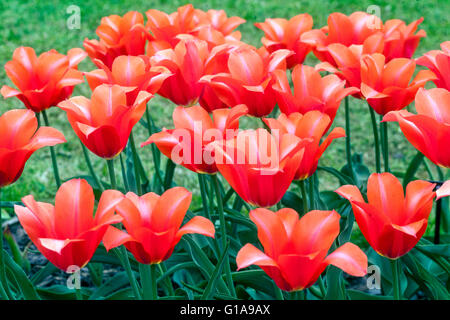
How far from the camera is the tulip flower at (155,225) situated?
1.09 metres

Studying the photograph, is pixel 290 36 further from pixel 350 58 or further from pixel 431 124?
pixel 431 124

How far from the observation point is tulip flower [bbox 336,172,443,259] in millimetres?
1068

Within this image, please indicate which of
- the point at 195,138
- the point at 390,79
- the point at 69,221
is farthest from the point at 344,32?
the point at 69,221

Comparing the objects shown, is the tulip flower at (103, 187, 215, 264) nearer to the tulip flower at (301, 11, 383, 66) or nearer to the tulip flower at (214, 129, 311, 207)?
the tulip flower at (214, 129, 311, 207)

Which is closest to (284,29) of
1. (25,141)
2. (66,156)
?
(25,141)

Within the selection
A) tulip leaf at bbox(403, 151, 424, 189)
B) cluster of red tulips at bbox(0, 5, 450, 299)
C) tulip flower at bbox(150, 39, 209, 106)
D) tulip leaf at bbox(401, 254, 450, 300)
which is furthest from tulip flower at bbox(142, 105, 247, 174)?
tulip leaf at bbox(403, 151, 424, 189)

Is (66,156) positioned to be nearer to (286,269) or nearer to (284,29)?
(284,29)

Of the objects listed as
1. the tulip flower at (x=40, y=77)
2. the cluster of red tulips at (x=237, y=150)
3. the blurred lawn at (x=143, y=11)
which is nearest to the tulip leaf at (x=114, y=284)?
the cluster of red tulips at (x=237, y=150)

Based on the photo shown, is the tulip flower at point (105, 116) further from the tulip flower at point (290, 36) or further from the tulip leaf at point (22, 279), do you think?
the tulip flower at point (290, 36)

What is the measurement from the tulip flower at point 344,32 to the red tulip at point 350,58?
0.36ft

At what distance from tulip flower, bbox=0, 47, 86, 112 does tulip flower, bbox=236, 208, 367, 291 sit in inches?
30.5

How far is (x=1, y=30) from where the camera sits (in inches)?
203

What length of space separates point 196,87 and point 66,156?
7.30 feet

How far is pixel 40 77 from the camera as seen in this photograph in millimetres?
1664
